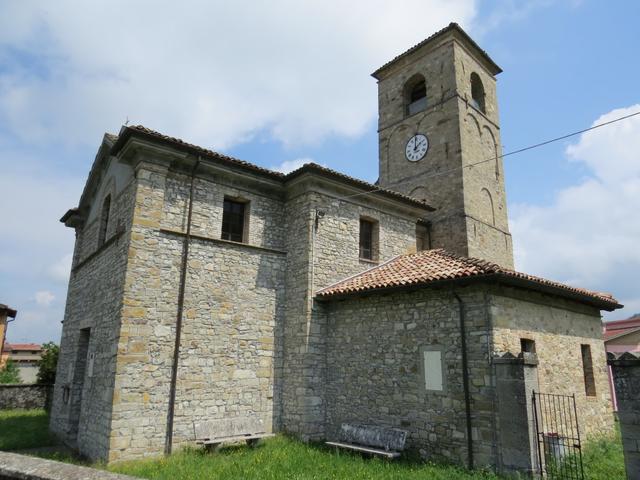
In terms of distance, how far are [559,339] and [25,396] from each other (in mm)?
20231

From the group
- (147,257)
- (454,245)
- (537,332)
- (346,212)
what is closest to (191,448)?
(147,257)

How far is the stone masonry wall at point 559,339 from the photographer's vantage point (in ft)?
27.5

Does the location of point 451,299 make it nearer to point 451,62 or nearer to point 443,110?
point 443,110

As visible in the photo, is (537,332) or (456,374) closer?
(456,374)

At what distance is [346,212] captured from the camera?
12.1m

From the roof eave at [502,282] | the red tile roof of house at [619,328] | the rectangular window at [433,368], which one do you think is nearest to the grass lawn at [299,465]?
the rectangular window at [433,368]

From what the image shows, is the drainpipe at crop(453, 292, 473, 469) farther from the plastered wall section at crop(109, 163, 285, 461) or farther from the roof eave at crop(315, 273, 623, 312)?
the plastered wall section at crop(109, 163, 285, 461)

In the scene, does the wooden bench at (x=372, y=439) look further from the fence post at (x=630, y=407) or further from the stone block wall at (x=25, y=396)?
the stone block wall at (x=25, y=396)

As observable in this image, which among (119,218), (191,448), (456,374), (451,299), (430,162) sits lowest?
(191,448)

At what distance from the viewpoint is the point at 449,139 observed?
1770 centimetres

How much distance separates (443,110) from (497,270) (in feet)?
39.3

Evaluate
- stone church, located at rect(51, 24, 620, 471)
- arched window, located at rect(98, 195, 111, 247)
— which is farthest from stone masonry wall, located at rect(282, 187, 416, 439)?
arched window, located at rect(98, 195, 111, 247)

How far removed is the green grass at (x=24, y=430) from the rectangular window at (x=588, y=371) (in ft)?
45.1

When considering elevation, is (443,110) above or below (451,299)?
above
